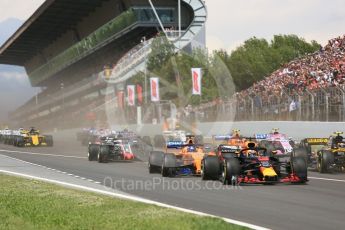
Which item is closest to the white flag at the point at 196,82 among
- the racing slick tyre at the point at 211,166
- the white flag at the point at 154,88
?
the white flag at the point at 154,88

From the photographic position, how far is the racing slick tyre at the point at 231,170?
15.4 m

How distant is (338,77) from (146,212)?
23.6m

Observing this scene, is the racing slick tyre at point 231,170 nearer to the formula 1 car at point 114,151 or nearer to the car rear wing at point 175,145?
the car rear wing at point 175,145

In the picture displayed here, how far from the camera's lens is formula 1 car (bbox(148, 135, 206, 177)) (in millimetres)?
18050

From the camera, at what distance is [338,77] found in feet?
108

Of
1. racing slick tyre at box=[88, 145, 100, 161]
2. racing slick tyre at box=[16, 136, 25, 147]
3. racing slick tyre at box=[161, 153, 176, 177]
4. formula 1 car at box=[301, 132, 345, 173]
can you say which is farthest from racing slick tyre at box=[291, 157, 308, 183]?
racing slick tyre at box=[16, 136, 25, 147]

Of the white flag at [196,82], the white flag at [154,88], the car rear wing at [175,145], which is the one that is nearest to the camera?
the car rear wing at [175,145]

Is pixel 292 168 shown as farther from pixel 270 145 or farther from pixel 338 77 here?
pixel 338 77

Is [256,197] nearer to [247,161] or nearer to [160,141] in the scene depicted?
[247,161]

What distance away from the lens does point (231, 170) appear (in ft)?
50.7

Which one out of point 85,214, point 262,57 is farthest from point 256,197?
point 262,57

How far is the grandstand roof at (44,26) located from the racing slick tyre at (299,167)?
2139 inches

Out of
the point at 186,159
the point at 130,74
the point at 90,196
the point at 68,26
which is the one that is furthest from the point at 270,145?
the point at 68,26

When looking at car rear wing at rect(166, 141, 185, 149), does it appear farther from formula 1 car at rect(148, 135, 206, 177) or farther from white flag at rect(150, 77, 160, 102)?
white flag at rect(150, 77, 160, 102)
